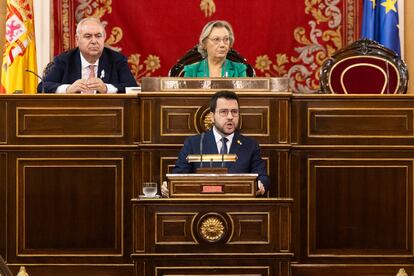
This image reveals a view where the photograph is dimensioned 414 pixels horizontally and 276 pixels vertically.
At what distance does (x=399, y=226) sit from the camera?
6988 millimetres

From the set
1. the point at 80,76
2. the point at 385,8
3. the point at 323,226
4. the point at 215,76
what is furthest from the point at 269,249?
the point at 385,8

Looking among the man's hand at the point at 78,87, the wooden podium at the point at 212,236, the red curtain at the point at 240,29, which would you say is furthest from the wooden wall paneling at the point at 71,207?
the red curtain at the point at 240,29

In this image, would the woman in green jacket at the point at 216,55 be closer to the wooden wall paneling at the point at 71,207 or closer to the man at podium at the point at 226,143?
the man at podium at the point at 226,143

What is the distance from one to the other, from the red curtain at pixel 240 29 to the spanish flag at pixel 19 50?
42 centimetres

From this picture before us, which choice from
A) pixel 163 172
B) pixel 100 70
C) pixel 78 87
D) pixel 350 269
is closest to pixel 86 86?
pixel 78 87

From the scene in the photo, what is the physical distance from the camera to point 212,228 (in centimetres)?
611

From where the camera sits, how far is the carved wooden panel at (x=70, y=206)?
6949 millimetres

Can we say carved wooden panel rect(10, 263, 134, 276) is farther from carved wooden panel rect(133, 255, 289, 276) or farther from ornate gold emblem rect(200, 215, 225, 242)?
ornate gold emblem rect(200, 215, 225, 242)

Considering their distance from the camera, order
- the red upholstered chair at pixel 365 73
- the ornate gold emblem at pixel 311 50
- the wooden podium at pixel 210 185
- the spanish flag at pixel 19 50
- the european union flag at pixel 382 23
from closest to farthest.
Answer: the wooden podium at pixel 210 185 < the red upholstered chair at pixel 365 73 < the spanish flag at pixel 19 50 < the european union flag at pixel 382 23 < the ornate gold emblem at pixel 311 50

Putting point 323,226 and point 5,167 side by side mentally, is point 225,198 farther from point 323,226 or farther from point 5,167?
point 5,167

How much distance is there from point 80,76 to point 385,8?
2.86 m

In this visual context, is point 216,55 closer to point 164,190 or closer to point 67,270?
point 164,190

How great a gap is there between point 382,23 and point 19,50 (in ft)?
9.75

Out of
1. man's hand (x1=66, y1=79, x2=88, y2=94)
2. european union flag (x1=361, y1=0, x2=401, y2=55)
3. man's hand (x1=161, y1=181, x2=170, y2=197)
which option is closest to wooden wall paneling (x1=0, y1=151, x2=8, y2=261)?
man's hand (x1=66, y1=79, x2=88, y2=94)
